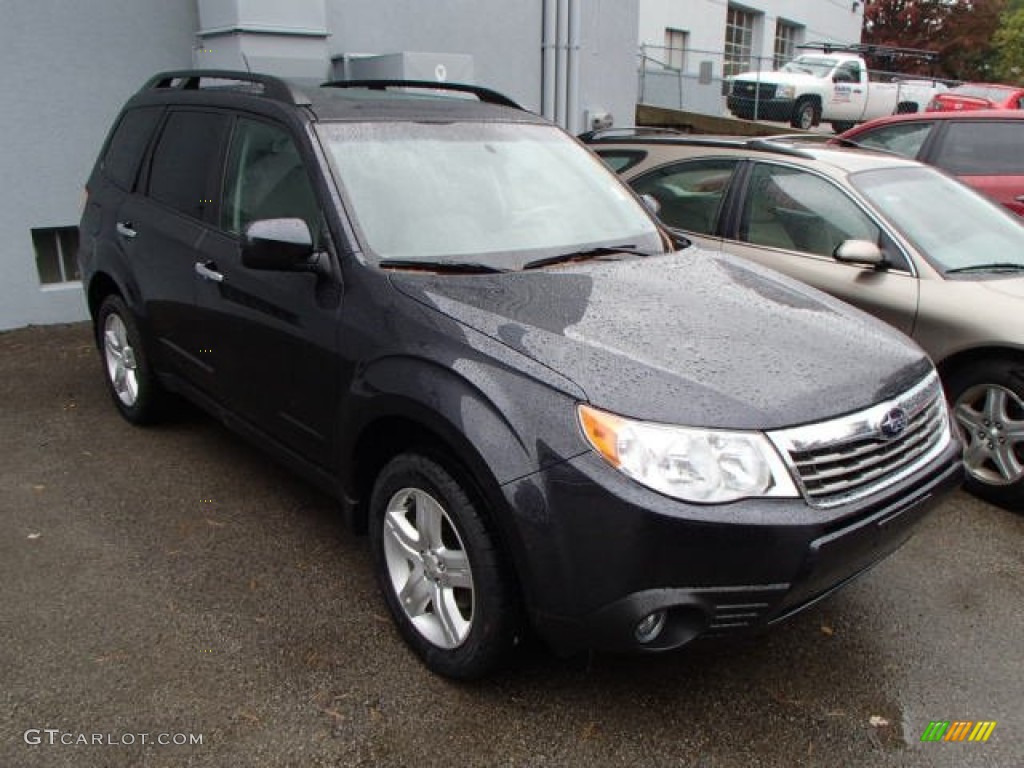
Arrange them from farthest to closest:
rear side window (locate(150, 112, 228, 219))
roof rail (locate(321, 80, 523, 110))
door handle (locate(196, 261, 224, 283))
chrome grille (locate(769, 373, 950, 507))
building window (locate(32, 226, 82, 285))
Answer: building window (locate(32, 226, 82, 285)) < roof rail (locate(321, 80, 523, 110)) < rear side window (locate(150, 112, 228, 219)) < door handle (locate(196, 261, 224, 283)) < chrome grille (locate(769, 373, 950, 507))

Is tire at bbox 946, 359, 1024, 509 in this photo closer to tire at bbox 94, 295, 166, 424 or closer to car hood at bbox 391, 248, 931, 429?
car hood at bbox 391, 248, 931, 429

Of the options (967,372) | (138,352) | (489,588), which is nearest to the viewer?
(489,588)

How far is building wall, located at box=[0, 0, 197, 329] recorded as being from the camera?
252 inches

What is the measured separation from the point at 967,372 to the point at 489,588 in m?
2.80

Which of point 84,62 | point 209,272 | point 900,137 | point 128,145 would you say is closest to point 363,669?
point 209,272

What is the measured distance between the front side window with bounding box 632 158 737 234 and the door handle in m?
2.59

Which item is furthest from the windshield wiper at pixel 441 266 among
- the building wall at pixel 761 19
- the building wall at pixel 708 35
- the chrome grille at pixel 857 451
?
the building wall at pixel 761 19

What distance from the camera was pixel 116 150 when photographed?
476 cm

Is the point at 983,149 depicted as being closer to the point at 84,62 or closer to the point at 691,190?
the point at 691,190

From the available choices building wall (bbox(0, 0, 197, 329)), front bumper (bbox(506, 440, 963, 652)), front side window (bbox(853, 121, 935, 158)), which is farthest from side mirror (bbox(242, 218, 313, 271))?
front side window (bbox(853, 121, 935, 158))

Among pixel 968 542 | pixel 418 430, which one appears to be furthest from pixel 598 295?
pixel 968 542

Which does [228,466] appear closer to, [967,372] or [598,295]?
[598,295]

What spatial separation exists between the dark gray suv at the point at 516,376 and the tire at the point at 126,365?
0.45m

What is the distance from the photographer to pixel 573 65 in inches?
347
